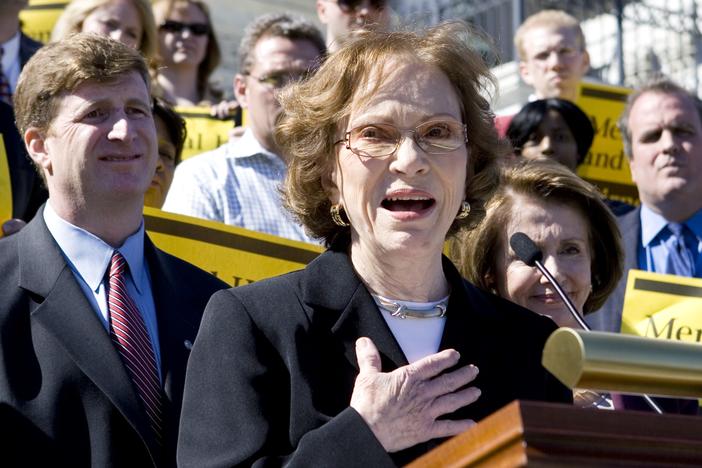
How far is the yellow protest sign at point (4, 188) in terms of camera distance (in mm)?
4867

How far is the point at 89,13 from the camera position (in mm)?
6488

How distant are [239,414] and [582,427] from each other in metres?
0.97

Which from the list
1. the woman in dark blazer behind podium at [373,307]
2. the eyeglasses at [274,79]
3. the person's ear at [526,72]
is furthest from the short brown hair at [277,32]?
the woman in dark blazer behind podium at [373,307]

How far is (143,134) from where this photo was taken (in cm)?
436

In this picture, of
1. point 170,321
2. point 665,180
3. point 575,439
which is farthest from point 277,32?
point 575,439

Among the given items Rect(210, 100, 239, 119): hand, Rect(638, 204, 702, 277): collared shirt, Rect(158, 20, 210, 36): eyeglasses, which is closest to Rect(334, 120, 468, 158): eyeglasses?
Rect(638, 204, 702, 277): collared shirt

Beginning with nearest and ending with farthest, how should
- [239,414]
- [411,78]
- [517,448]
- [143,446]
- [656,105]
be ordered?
[517,448], [239,414], [411,78], [143,446], [656,105]

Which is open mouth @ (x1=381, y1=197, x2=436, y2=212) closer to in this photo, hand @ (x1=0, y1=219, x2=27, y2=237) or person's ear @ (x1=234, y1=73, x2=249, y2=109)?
hand @ (x1=0, y1=219, x2=27, y2=237)

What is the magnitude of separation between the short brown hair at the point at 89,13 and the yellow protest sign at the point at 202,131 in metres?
0.38

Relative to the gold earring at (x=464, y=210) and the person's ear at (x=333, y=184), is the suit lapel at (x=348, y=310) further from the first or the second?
the gold earring at (x=464, y=210)

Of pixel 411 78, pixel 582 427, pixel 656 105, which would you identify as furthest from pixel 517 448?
pixel 656 105

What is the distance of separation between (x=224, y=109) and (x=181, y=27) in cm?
72

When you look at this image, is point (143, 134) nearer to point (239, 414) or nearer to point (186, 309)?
point (186, 309)

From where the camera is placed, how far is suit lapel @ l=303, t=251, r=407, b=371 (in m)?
3.06
